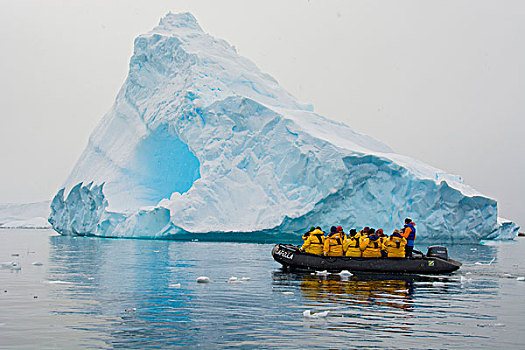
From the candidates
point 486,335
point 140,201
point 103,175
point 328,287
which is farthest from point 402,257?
point 103,175

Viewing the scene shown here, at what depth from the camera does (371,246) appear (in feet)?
41.9

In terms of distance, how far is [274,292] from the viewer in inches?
376

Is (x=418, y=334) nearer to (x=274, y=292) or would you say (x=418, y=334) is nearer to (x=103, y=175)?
(x=274, y=292)

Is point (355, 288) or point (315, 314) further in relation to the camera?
point (355, 288)

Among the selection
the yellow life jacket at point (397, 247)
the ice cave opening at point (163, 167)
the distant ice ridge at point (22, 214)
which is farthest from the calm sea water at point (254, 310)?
the distant ice ridge at point (22, 214)

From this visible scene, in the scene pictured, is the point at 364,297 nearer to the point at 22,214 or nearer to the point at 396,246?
the point at 396,246

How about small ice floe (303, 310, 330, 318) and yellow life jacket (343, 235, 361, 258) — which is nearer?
small ice floe (303, 310, 330, 318)

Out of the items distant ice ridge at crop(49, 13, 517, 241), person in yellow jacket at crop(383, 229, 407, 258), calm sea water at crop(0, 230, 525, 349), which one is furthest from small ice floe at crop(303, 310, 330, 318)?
distant ice ridge at crop(49, 13, 517, 241)

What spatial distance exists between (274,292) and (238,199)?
→ 15990mm

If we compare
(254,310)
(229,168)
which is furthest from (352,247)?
(229,168)

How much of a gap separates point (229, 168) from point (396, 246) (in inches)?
554

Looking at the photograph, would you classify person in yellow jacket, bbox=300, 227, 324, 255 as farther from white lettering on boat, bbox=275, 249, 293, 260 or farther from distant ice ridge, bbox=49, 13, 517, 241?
distant ice ridge, bbox=49, 13, 517, 241

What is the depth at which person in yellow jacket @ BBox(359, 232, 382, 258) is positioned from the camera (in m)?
12.7

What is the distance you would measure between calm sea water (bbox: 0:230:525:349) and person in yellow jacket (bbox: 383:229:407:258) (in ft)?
1.92
